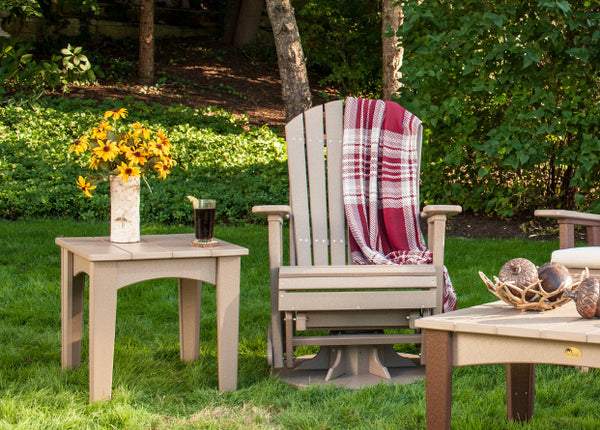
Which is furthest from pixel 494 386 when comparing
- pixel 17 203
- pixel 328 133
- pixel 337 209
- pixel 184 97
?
pixel 184 97

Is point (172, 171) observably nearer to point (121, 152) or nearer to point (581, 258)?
point (121, 152)

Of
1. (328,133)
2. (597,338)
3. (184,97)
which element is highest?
(184,97)

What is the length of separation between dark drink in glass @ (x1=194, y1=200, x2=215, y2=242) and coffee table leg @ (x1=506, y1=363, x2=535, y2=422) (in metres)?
1.11

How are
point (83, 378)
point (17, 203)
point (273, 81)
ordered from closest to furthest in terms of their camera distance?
1. point (83, 378)
2. point (17, 203)
3. point (273, 81)

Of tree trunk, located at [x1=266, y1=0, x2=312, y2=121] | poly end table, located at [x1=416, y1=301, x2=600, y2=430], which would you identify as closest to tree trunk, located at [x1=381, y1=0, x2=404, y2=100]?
tree trunk, located at [x1=266, y1=0, x2=312, y2=121]

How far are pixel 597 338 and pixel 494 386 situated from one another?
42.8 inches

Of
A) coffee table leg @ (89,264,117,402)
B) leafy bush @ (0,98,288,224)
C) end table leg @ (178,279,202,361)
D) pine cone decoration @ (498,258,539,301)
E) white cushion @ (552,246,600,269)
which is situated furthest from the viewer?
leafy bush @ (0,98,288,224)

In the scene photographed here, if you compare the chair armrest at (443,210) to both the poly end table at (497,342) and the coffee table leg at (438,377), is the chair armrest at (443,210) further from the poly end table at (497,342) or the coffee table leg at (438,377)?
the coffee table leg at (438,377)

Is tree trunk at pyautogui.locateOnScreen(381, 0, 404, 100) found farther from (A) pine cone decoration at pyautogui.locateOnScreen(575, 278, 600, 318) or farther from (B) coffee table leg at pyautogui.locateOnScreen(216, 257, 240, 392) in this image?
(A) pine cone decoration at pyautogui.locateOnScreen(575, 278, 600, 318)

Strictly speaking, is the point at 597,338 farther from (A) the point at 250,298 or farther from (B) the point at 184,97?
(B) the point at 184,97

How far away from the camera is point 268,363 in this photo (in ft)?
8.87

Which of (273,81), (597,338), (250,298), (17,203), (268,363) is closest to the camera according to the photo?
(597,338)

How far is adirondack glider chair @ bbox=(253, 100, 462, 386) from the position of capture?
2.54 meters

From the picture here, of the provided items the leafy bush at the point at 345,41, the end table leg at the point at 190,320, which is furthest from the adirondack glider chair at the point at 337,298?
the leafy bush at the point at 345,41
